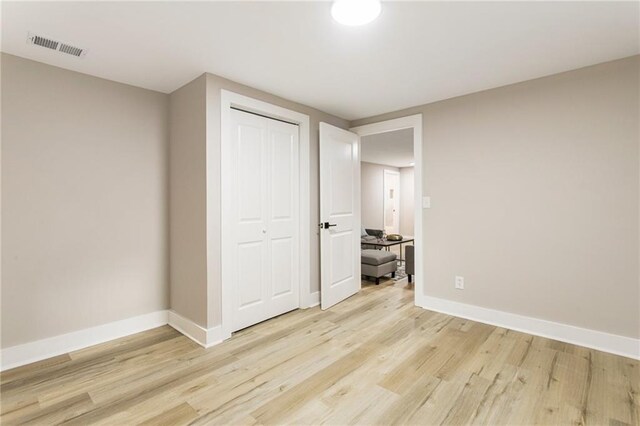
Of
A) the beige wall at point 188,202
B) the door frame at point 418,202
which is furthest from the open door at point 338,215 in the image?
the beige wall at point 188,202

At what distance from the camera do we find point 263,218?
10.1 feet

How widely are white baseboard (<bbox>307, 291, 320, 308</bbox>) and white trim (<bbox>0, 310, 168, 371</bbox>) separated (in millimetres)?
1490

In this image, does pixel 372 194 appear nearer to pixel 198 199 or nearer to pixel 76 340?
pixel 198 199

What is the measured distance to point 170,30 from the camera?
6.48ft

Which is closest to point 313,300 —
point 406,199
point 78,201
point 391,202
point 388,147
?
point 78,201

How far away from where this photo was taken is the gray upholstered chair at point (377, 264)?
4.59 m

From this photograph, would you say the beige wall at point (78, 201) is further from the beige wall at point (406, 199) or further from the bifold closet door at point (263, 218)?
the beige wall at point (406, 199)

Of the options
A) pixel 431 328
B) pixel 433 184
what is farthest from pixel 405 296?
pixel 433 184

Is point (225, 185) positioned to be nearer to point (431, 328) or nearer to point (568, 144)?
point (431, 328)

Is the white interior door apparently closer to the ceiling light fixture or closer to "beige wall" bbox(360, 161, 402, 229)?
"beige wall" bbox(360, 161, 402, 229)

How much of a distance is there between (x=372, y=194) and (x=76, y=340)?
22.4ft

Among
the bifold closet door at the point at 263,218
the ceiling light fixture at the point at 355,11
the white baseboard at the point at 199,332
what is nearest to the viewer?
the ceiling light fixture at the point at 355,11

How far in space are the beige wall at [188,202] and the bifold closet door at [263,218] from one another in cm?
25

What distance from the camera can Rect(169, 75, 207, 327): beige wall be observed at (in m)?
2.64
